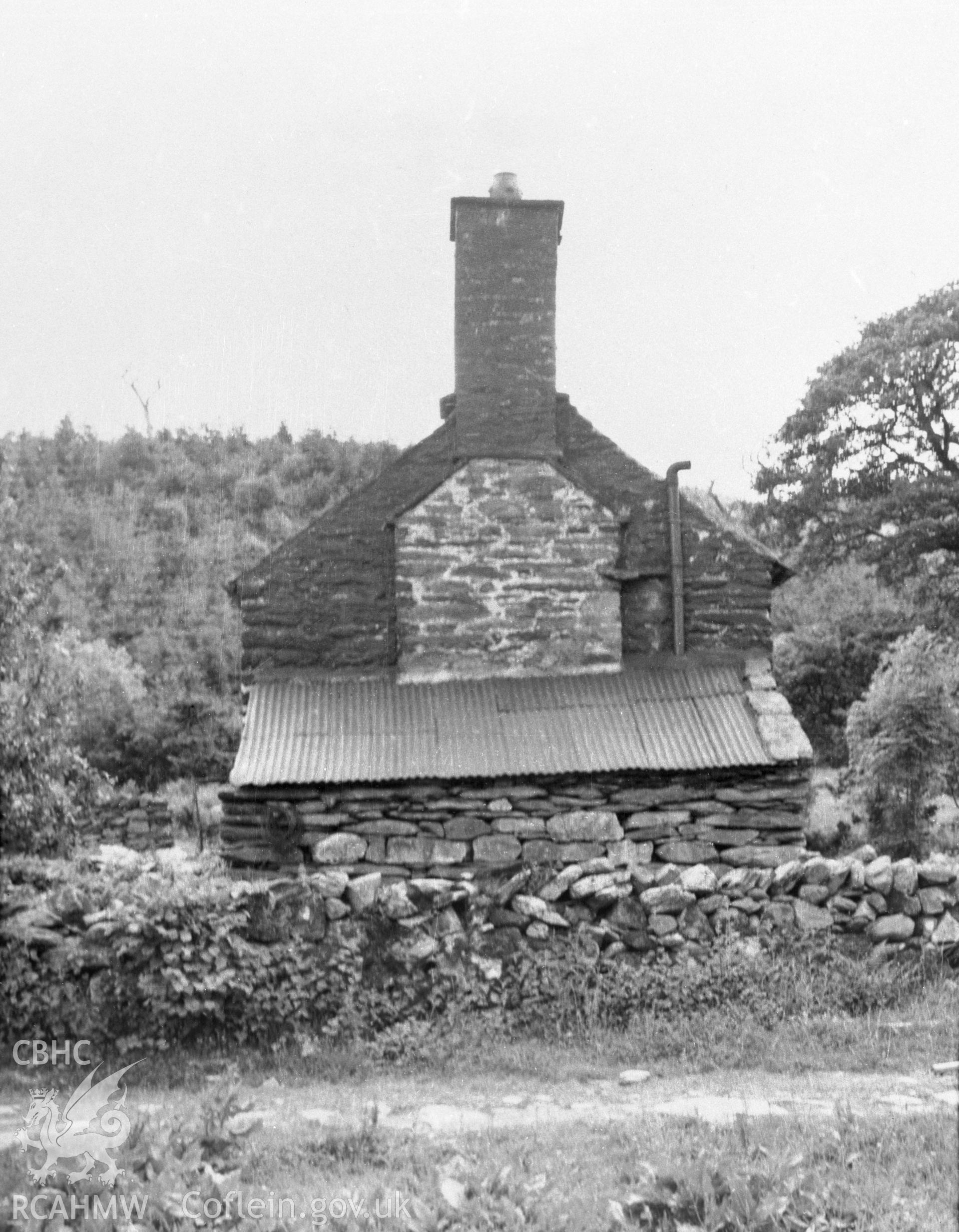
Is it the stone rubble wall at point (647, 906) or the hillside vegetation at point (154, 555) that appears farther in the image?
the hillside vegetation at point (154, 555)

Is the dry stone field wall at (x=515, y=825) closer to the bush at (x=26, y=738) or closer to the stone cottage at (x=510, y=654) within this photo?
the stone cottage at (x=510, y=654)

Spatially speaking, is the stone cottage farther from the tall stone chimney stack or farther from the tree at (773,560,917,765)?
the tree at (773,560,917,765)

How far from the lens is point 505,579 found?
13125 millimetres

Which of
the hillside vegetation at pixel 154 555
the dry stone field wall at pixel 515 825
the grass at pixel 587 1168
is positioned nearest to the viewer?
the grass at pixel 587 1168

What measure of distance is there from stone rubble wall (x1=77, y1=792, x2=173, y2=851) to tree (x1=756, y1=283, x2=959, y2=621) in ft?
Result: 44.2

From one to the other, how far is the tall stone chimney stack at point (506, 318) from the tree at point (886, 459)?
1155cm

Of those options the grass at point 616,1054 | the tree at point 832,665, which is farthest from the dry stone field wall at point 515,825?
the tree at point 832,665

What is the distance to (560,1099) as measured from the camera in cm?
641

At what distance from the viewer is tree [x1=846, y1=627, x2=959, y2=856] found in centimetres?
2025

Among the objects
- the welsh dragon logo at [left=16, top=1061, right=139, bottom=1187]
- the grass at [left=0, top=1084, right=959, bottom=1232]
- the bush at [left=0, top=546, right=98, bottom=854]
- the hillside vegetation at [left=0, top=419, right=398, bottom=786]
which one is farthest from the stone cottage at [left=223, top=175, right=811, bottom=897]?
the welsh dragon logo at [left=16, top=1061, right=139, bottom=1187]

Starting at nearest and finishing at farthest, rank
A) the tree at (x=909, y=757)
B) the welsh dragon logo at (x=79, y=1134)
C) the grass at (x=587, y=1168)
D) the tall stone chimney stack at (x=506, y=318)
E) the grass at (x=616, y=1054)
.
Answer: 1. the welsh dragon logo at (x=79, y=1134)
2. the grass at (x=587, y=1168)
3. the grass at (x=616, y=1054)
4. the tall stone chimney stack at (x=506, y=318)
5. the tree at (x=909, y=757)

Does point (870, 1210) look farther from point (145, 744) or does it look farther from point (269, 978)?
point (145, 744)

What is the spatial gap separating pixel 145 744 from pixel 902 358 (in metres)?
17.5

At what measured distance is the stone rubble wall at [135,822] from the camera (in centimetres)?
2242
